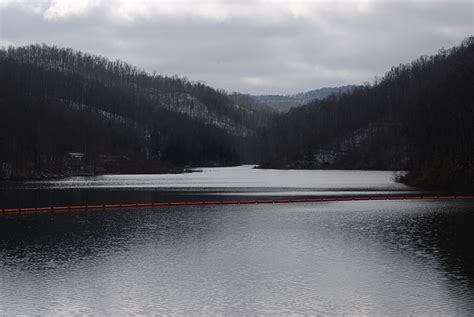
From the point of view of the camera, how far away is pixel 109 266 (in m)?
31.4

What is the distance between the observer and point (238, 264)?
31.9 meters

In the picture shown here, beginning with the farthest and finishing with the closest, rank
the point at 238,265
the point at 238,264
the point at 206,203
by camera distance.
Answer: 1. the point at 206,203
2. the point at 238,264
3. the point at 238,265

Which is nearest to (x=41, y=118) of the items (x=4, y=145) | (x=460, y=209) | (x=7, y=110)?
(x=7, y=110)

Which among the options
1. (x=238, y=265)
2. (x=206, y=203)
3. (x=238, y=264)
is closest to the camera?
(x=238, y=265)

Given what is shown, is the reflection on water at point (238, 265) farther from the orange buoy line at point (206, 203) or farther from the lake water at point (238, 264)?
the orange buoy line at point (206, 203)

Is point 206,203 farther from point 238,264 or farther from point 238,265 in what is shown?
point 238,265

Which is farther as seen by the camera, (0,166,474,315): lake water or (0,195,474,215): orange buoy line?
(0,195,474,215): orange buoy line

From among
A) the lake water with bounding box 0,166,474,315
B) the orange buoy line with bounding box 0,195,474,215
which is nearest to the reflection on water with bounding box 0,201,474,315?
the lake water with bounding box 0,166,474,315

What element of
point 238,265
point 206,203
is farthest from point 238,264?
point 206,203

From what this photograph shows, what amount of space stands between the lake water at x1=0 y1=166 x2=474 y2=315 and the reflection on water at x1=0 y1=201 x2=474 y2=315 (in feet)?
0.21

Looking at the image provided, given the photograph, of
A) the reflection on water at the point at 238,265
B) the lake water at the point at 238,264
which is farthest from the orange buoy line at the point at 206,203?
the reflection on water at the point at 238,265

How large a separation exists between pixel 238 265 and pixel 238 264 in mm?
266

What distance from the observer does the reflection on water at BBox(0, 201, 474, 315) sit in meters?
23.8

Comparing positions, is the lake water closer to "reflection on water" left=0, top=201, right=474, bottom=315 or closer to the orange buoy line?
"reflection on water" left=0, top=201, right=474, bottom=315
